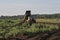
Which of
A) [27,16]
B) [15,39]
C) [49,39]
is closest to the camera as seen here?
[49,39]

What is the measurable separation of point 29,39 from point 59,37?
1.41 metres

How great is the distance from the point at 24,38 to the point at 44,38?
1.15 metres

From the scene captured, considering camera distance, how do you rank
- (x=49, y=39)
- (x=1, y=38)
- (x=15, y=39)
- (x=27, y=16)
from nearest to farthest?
(x=49, y=39)
(x=15, y=39)
(x=1, y=38)
(x=27, y=16)

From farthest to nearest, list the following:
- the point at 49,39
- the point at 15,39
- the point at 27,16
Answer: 1. the point at 27,16
2. the point at 15,39
3. the point at 49,39

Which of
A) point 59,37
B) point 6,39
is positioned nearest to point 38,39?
point 59,37

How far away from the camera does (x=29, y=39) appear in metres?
11.5

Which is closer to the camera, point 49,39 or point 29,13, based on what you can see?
point 49,39

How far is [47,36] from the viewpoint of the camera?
38.0 feet

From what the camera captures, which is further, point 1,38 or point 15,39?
point 1,38

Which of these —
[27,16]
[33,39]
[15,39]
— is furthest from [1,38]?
[27,16]

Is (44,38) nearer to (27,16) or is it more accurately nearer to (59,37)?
(59,37)

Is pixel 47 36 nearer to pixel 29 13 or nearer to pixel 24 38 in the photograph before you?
pixel 24 38

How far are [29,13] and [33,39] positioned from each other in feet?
52.8

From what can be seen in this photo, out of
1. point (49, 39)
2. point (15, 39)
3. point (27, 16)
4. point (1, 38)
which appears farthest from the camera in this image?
point (27, 16)
